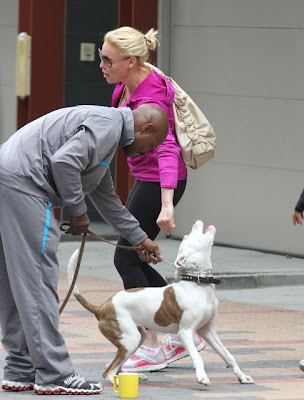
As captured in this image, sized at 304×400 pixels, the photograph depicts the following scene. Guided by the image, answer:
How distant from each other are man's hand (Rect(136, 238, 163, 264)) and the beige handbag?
832 millimetres

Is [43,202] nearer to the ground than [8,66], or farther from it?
nearer to the ground

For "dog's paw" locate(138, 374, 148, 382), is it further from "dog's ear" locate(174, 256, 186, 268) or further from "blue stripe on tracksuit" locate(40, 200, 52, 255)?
"blue stripe on tracksuit" locate(40, 200, 52, 255)

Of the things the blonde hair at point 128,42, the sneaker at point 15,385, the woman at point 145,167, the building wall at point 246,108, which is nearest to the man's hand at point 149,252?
the woman at point 145,167

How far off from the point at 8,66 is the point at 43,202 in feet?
30.5

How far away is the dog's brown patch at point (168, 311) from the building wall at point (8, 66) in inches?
341

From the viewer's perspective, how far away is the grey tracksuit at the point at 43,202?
22.0 ft

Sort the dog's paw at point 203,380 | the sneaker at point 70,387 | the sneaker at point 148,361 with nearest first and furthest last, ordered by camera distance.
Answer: the sneaker at point 70,387
the dog's paw at point 203,380
the sneaker at point 148,361

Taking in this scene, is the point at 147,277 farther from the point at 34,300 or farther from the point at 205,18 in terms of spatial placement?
the point at 205,18

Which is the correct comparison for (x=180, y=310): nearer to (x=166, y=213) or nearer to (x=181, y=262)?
(x=181, y=262)

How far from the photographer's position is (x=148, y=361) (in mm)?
7852

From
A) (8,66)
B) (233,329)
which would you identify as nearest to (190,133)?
(233,329)

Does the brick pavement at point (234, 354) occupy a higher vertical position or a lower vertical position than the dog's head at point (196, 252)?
lower

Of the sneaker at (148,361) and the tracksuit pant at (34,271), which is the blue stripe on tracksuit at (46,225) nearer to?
the tracksuit pant at (34,271)

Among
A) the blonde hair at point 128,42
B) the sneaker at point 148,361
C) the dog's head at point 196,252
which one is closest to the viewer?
the dog's head at point 196,252
